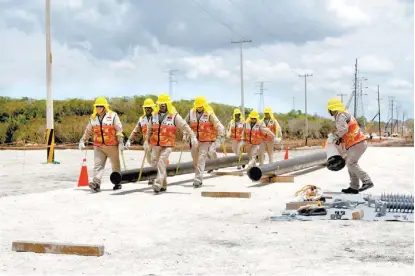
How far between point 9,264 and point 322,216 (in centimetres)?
472

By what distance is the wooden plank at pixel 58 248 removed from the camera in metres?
7.24

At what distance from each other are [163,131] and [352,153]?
3923 millimetres

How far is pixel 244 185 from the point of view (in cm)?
1583

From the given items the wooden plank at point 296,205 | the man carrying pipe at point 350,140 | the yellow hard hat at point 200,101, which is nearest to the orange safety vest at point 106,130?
the yellow hard hat at point 200,101

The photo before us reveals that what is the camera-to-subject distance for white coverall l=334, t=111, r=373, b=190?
13.1 meters

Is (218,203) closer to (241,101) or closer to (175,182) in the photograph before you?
(175,182)

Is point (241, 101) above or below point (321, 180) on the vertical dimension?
above

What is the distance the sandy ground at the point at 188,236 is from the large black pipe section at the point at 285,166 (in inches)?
31.9

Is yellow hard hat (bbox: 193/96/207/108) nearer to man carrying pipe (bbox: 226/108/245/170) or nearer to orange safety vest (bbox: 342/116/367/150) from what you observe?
orange safety vest (bbox: 342/116/367/150)

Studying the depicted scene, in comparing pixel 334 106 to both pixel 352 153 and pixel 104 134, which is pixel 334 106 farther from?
pixel 104 134

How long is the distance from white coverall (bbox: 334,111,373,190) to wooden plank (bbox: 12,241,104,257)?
23.3 ft

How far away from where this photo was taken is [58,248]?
7.36 m

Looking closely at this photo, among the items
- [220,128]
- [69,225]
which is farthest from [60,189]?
[69,225]

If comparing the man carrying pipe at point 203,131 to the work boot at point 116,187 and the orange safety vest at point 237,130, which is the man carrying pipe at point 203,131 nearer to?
the work boot at point 116,187
